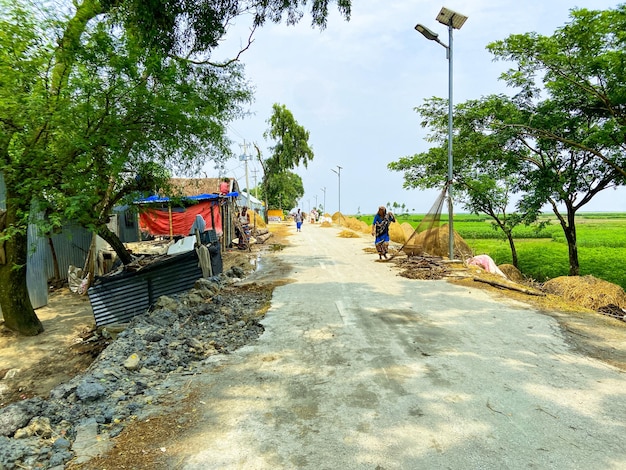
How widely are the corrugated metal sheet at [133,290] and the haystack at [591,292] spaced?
29.8 ft

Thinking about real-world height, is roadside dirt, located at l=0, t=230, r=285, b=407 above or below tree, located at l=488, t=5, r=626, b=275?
below

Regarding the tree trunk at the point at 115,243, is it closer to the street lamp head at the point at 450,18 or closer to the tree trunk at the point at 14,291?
the tree trunk at the point at 14,291

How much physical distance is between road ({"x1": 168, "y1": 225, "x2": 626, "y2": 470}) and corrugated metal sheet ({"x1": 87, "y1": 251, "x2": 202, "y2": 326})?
10.5 ft

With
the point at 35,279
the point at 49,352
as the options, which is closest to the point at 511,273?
the point at 49,352

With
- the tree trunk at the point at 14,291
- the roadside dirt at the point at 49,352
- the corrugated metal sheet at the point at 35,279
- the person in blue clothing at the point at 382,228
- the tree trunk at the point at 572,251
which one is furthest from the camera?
the tree trunk at the point at 572,251

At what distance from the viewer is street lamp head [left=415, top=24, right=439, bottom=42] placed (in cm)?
1077

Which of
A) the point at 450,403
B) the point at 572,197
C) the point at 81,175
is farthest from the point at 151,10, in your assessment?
the point at 572,197

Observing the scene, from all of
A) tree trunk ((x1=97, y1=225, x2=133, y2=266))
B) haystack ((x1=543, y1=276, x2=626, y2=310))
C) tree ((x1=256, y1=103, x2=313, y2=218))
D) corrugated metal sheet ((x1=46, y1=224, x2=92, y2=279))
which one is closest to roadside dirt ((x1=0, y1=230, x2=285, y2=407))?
tree trunk ((x1=97, y1=225, x2=133, y2=266))

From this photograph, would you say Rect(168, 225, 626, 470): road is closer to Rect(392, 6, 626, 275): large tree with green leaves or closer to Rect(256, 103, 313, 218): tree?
Rect(392, 6, 626, 275): large tree with green leaves

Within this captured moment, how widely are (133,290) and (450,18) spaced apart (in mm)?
10841

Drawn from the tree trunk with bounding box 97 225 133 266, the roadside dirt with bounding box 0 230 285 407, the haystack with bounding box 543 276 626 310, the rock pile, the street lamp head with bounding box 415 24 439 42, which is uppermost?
the street lamp head with bounding box 415 24 439 42

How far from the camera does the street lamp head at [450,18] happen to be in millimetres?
10305

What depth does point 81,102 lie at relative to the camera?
20.8 ft

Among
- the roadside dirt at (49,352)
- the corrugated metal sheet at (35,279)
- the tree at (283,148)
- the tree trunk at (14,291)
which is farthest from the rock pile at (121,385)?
the tree at (283,148)
